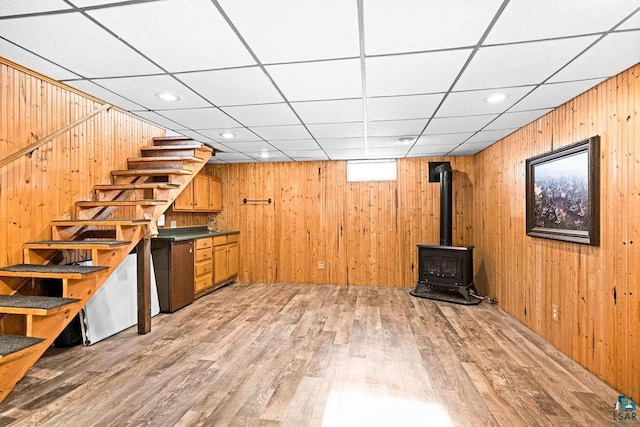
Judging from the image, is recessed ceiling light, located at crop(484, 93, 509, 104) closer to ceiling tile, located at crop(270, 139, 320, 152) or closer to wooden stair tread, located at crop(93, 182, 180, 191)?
ceiling tile, located at crop(270, 139, 320, 152)

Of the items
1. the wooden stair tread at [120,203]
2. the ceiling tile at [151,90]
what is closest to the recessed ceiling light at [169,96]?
the ceiling tile at [151,90]

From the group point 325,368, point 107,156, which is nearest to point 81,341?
point 107,156

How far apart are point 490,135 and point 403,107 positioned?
1.82m

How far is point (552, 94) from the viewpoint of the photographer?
8.43ft

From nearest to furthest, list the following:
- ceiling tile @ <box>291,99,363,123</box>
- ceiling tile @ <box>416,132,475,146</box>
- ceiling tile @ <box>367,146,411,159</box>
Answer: ceiling tile @ <box>291,99,363,123</box>
ceiling tile @ <box>416,132,475,146</box>
ceiling tile @ <box>367,146,411,159</box>

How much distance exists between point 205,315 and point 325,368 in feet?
6.93

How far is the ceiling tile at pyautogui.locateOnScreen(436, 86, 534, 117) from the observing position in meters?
2.48

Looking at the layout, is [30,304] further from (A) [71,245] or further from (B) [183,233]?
(B) [183,233]

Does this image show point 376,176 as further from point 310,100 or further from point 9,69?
point 9,69

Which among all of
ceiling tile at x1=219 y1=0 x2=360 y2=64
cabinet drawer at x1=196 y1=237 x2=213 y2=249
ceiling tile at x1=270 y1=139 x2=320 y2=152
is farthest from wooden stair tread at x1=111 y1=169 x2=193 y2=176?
ceiling tile at x1=219 y1=0 x2=360 y2=64

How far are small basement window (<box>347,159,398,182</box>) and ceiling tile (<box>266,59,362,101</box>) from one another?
316cm

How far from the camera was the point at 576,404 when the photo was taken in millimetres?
2049

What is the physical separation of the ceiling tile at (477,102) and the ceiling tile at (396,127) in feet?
1.14

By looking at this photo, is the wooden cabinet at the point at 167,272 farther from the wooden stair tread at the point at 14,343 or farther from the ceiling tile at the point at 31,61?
the ceiling tile at the point at 31,61
